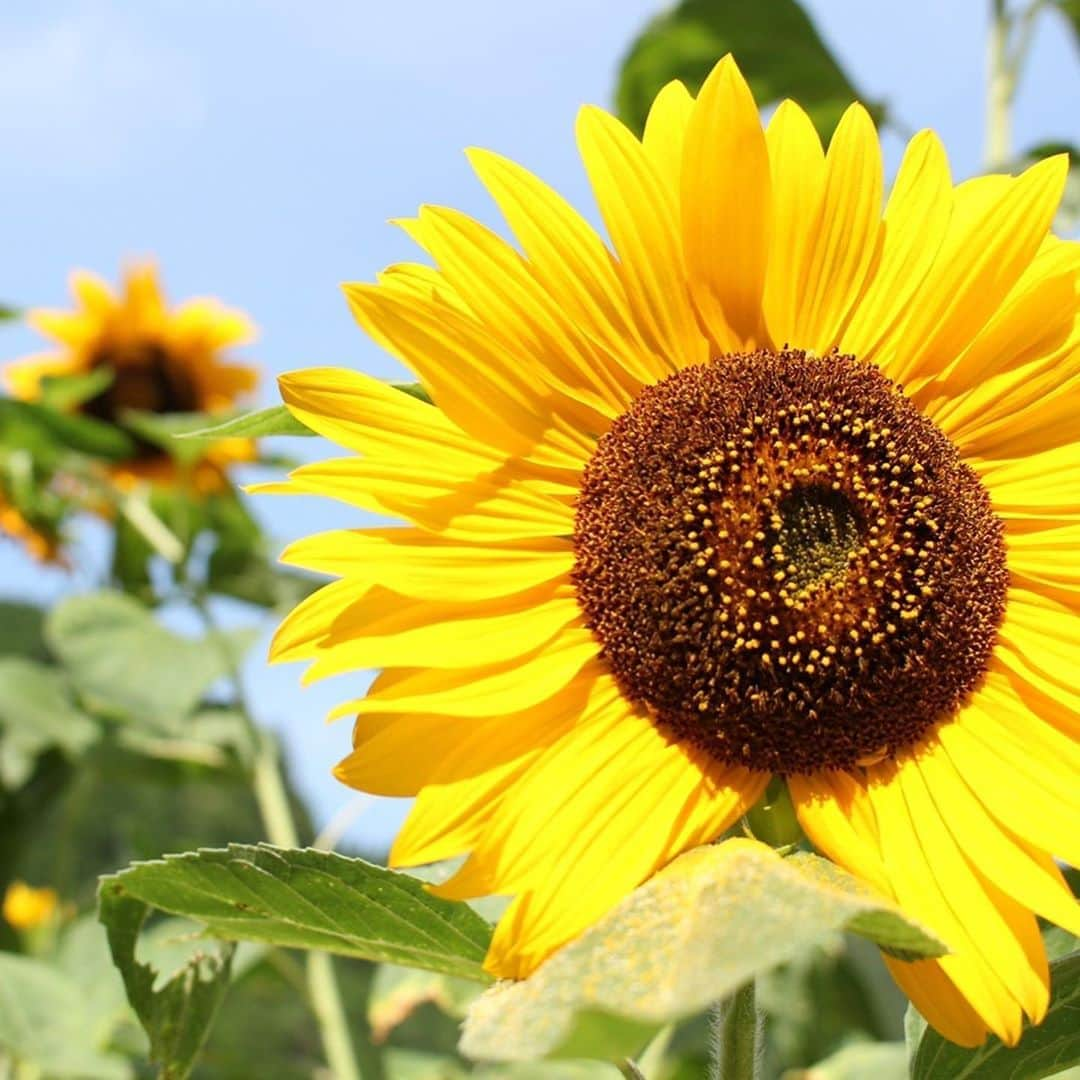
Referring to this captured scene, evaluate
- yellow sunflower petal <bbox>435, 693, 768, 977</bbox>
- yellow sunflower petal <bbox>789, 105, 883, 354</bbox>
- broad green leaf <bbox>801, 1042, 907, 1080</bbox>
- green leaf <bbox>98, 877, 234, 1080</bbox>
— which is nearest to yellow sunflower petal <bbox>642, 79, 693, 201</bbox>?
yellow sunflower petal <bbox>789, 105, 883, 354</bbox>

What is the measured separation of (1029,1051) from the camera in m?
1.03

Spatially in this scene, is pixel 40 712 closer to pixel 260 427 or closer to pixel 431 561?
pixel 260 427

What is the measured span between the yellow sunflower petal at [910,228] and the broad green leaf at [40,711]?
2.21 meters

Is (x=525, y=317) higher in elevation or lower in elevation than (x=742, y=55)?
lower

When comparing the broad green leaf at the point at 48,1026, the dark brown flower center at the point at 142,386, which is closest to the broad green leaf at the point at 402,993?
the broad green leaf at the point at 48,1026

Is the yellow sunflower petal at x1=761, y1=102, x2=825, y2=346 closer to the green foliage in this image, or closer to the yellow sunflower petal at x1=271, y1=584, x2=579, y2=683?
the yellow sunflower petal at x1=271, y1=584, x2=579, y2=683

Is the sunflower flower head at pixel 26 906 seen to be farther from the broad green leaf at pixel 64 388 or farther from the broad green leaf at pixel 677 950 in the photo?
the broad green leaf at pixel 677 950

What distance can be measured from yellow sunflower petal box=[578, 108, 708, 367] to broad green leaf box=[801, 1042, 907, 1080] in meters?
1.04

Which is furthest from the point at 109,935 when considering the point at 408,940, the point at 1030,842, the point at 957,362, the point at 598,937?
the point at 957,362

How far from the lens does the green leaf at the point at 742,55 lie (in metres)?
2.42

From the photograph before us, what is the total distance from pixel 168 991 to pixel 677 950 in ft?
1.99

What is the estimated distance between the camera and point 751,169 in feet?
3.49

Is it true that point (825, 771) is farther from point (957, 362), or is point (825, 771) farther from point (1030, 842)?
point (957, 362)

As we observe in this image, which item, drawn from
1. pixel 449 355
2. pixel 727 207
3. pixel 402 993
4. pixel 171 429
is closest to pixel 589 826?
pixel 449 355
